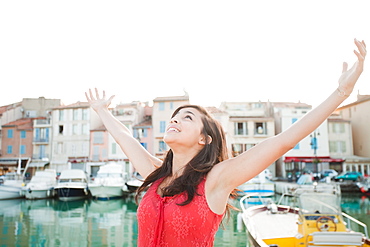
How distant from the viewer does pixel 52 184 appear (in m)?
28.7

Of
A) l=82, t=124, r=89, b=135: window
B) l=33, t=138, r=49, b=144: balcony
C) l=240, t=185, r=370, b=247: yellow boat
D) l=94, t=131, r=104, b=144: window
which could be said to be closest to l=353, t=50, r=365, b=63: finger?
l=240, t=185, r=370, b=247: yellow boat

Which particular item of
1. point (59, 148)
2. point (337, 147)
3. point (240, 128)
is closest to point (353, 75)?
point (240, 128)

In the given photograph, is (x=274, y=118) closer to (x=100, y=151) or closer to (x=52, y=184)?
(x=100, y=151)

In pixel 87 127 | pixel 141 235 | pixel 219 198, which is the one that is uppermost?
pixel 87 127

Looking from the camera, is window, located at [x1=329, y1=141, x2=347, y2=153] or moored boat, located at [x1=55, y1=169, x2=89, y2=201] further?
window, located at [x1=329, y1=141, x2=347, y2=153]

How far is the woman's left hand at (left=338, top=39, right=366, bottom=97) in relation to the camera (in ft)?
5.57

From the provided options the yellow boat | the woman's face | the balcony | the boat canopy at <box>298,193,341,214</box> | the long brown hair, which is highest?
the balcony

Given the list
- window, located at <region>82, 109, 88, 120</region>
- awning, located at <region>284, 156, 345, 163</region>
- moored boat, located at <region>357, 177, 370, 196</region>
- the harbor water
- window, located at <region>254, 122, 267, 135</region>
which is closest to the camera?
the harbor water

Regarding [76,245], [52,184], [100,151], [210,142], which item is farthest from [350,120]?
[210,142]

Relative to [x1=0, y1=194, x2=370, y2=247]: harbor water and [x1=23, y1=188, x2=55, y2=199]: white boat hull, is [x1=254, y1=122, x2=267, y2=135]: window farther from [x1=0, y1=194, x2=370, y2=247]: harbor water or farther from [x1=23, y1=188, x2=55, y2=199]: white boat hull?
[x1=23, y1=188, x2=55, y2=199]: white boat hull

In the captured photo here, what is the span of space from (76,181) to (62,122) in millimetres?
14159

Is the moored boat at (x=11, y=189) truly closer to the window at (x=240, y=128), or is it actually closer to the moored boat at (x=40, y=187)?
the moored boat at (x=40, y=187)

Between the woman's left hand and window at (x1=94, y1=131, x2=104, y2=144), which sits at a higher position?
window at (x1=94, y1=131, x2=104, y2=144)

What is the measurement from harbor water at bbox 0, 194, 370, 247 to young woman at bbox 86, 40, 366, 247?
7.05 meters
